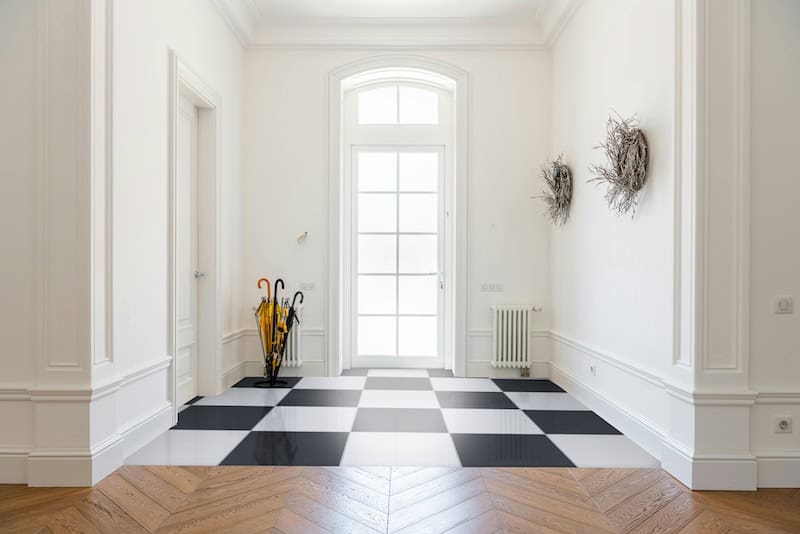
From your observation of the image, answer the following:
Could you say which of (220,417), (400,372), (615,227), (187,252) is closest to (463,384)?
(400,372)

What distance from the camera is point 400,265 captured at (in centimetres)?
589

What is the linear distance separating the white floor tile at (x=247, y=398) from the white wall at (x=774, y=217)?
11.0 feet

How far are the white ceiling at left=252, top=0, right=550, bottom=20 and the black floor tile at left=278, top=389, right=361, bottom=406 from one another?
11.9ft

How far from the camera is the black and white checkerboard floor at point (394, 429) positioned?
311cm

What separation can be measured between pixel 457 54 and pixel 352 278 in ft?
8.50

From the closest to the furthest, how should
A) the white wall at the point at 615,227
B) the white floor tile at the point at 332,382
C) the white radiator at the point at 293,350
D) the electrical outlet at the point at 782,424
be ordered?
the electrical outlet at the point at 782,424
the white wall at the point at 615,227
the white floor tile at the point at 332,382
the white radiator at the point at 293,350

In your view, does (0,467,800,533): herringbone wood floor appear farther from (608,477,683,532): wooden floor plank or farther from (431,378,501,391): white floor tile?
(431,378,501,391): white floor tile

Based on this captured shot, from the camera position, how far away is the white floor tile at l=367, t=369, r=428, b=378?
5500mm

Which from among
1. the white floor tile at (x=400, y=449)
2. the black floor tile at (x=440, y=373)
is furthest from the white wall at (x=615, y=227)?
the white floor tile at (x=400, y=449)

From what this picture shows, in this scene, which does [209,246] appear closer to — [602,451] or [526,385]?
[526,385]

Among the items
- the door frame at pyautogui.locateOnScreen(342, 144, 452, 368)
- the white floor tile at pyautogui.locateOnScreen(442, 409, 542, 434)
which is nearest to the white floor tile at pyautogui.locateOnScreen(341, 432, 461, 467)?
the white floor tile at pyautogui.locateOnScreen(442, 409, 542, 434)

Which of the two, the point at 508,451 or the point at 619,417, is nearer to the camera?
the point at 508,451

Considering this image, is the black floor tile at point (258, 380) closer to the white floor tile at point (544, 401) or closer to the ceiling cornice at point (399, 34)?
the white floor tile at point (544, 401)

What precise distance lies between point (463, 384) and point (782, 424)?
2.72 metres
